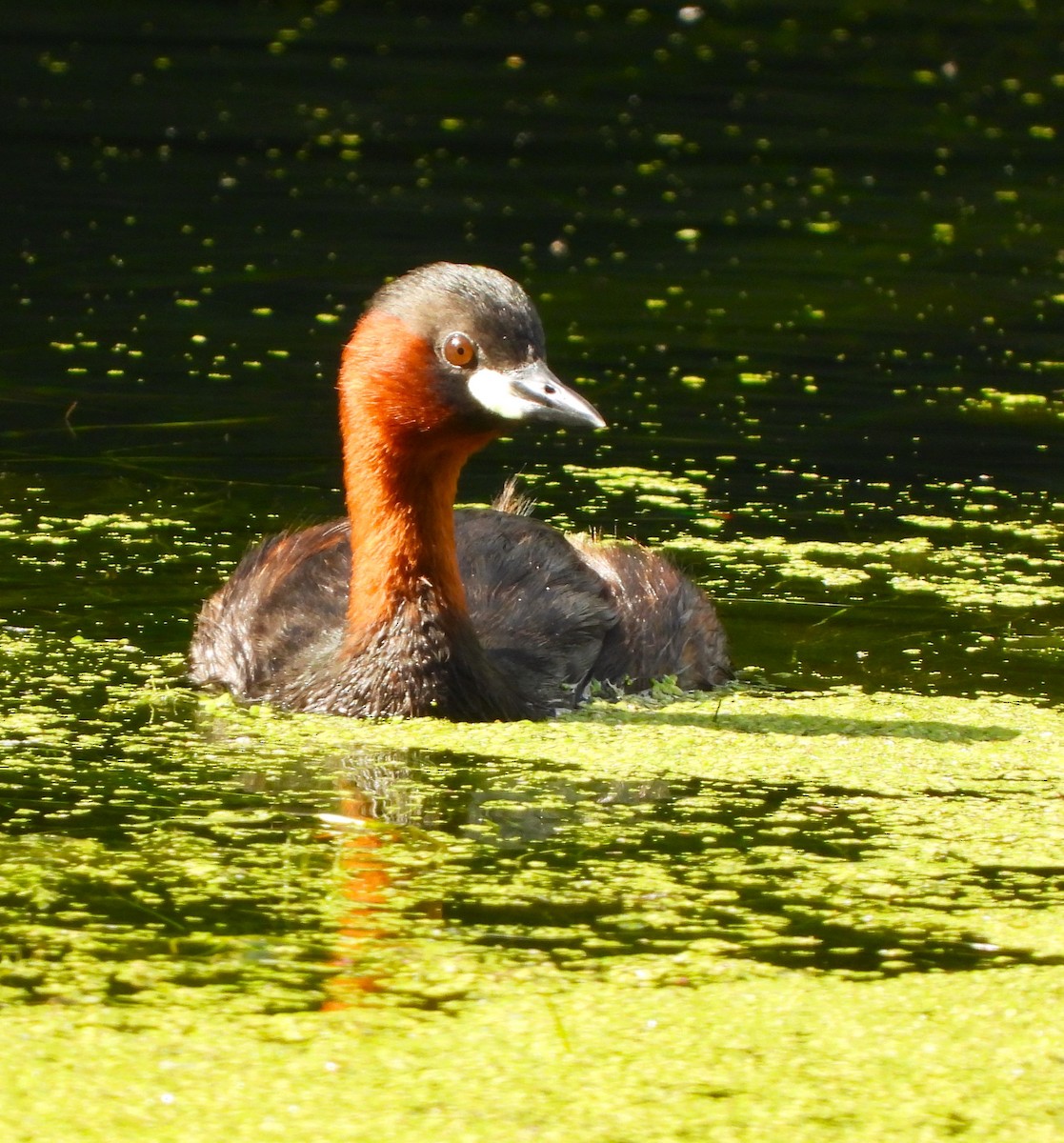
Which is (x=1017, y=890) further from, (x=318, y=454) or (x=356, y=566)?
(x=318, y=454)

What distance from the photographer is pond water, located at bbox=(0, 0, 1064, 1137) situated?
16.4 feet

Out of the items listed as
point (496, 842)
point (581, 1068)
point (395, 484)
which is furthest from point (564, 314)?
point (581, 1068)

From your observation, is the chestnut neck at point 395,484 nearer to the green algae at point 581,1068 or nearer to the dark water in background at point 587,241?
the dark water in background at point 587,241

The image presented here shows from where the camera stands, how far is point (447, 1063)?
166 inches

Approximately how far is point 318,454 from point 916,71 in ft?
35.9

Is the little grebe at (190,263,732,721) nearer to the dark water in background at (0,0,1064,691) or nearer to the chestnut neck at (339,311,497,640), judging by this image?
the chestnut neck at (339,311,497,640)

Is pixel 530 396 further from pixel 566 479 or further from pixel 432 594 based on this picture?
pixel 566 479

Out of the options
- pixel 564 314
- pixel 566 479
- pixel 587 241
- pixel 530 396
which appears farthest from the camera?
pixel 587 241

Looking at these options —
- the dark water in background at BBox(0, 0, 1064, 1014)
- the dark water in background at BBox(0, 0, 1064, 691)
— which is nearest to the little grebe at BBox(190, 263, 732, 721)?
the dark water in background at BBox(0, 0, 1064, 1014)

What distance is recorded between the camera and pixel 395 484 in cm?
652

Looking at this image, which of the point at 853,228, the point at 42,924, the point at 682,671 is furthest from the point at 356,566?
the point at 853,228

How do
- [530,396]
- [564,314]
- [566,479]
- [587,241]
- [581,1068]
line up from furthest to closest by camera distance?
1. [587,241]
2. [564,314]
3. [566,479]
4. [530,396]
5. [581,1068]

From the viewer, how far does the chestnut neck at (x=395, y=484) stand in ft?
21.3

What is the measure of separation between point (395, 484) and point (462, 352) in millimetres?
422
